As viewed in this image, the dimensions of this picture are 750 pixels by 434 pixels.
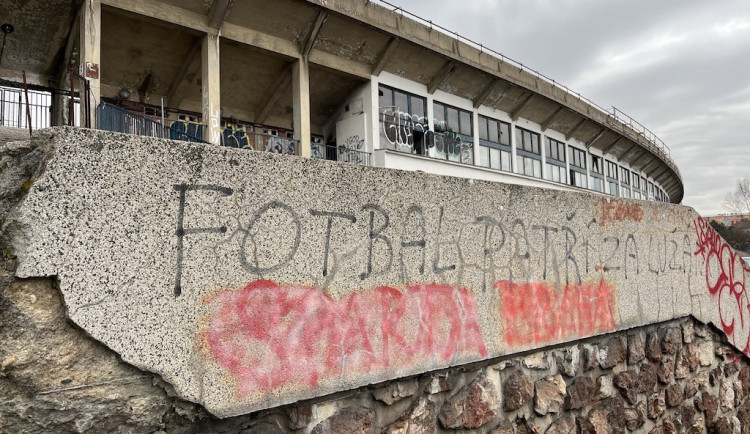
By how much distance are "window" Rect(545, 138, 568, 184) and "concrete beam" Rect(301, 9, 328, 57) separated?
51.1 feet

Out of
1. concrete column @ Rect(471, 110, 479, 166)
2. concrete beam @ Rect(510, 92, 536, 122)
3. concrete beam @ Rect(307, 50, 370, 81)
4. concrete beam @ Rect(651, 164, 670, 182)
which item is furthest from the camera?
concrete beam @ Rect(651, 164, 670, 182)

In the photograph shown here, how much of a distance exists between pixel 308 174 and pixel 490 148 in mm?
22464

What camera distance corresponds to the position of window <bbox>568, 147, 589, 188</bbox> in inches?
1171

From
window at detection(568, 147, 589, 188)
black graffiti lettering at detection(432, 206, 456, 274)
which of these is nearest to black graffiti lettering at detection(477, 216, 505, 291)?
black graffiti lettering at detection(432, 206, 456, 274)

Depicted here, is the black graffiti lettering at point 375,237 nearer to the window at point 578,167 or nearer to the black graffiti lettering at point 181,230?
the black graffiti lettering at point 181,230

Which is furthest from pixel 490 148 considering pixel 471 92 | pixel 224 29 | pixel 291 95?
pixel 224 29

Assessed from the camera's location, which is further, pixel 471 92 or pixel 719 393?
pixel 471 92

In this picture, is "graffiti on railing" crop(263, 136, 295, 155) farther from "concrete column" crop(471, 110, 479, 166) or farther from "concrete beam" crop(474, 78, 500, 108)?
"concrete beam" crop(474, 78, 500, 108)

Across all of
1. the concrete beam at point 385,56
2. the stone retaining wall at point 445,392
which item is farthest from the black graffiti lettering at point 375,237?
the concrete beam at point 385,56

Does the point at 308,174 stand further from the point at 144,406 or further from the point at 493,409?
the point at 493,409

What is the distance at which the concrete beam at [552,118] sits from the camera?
26.2m

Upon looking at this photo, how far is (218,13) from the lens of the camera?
15.6m

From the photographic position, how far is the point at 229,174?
218cm

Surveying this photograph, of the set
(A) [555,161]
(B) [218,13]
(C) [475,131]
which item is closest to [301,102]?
(B) [218,13]
